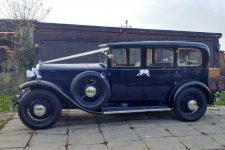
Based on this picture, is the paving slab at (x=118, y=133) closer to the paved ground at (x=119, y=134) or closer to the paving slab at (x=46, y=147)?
the paved ground at (x=119, y=134)

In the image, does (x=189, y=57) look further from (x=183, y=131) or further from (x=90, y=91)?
(x=90, y=91)

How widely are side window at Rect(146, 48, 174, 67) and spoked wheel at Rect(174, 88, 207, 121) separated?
84 centimetres

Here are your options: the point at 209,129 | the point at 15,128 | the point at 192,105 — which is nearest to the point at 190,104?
the point at 192,105

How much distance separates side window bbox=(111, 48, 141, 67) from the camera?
319 inches

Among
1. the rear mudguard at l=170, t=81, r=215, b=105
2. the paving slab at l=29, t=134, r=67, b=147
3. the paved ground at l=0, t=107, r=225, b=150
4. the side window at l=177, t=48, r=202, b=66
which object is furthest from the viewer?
the side window at l=177, t=48, r=202, b=66

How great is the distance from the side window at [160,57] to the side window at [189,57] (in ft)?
0.76

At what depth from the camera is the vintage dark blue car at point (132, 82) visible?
771 cm

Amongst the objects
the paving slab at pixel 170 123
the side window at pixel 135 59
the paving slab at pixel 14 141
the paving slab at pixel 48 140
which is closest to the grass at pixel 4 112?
the paving slab at pixel 14 141

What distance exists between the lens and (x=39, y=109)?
7441mm

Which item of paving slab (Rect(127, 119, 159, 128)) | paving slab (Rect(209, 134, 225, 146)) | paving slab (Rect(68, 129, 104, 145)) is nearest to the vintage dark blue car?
paving slab (Rect(127, 119, 159, 128))

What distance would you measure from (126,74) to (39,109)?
2212mm

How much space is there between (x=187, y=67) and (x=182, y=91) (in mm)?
661

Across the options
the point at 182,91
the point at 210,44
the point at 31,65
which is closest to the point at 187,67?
the point at 182,91

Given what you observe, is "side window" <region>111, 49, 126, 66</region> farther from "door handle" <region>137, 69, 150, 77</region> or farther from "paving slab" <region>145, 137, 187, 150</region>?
"paving slab" <region>145, 137, 187, 150</region>
